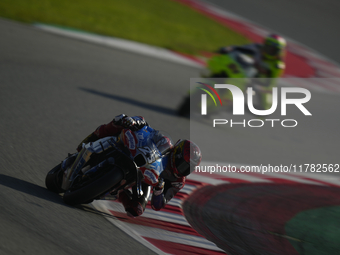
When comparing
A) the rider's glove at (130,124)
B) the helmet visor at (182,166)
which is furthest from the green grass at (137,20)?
the helmet visor at (182,166)

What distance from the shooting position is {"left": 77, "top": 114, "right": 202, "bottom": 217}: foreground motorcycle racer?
3.89 meters

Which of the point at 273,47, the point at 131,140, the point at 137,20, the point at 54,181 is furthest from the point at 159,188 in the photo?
the point at 137,20

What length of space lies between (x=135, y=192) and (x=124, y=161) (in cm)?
35

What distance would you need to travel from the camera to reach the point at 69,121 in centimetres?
653

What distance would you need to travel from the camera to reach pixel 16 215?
3320 millimetres

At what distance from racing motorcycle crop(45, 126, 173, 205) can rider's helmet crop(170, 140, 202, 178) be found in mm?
100

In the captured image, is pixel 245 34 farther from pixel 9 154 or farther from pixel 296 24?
pixel 9 154

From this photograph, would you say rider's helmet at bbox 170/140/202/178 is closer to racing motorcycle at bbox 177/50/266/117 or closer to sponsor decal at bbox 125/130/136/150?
sponsor decal at bbox 125/130/136/150

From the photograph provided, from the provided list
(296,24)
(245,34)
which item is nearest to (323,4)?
(296,24)

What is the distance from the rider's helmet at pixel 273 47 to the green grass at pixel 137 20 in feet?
16.9

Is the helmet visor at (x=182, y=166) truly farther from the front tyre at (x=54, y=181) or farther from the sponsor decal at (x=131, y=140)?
the front tyre at (x=54, y=181)

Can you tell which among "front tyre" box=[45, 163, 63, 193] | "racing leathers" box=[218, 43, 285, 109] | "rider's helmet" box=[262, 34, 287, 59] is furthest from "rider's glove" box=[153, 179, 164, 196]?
"rider's helmet" box=[262, 34, 287, 59]

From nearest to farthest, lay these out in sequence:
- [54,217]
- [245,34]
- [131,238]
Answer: [54,217], [131,238], [245,34]

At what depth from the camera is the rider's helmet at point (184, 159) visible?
3866mm
